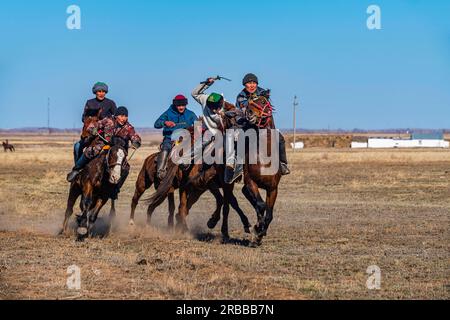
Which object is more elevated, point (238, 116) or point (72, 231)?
point (238, 116)

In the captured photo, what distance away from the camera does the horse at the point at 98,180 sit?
44.8 feet

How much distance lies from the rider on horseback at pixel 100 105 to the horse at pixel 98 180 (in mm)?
887

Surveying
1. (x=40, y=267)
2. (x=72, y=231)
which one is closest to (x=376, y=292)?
(x=40, y=267)

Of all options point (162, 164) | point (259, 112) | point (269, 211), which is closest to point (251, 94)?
point (259, 112)

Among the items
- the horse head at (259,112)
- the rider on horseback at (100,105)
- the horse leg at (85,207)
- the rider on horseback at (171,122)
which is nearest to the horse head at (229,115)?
the horse head at (259,112)

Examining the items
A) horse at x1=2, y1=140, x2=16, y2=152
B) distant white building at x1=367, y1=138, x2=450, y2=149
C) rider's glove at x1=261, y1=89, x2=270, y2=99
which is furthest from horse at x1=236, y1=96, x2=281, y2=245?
distant white building at x1=367, y1=138, x2=450, y2=149

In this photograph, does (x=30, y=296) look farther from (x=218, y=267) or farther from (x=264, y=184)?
(x=264, y=184)

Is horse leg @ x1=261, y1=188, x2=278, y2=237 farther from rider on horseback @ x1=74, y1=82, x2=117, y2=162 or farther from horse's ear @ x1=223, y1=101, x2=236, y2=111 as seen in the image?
rider on horseback @ x1=74, y1=82, x2=117, y2=162

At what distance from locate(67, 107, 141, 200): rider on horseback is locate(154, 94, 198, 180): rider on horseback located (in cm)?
103

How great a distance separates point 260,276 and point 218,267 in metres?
0.86

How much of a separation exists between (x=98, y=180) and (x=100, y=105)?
164cm

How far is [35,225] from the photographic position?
56.6ft

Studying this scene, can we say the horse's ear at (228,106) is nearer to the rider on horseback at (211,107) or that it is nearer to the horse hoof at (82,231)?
the rider on horseback at (211,107)
